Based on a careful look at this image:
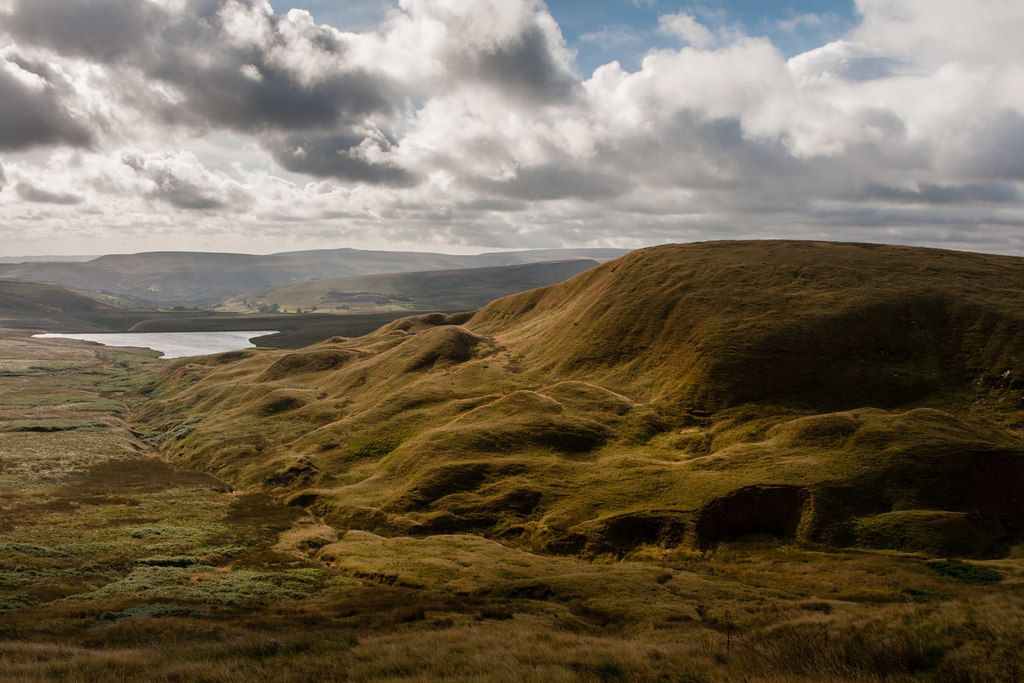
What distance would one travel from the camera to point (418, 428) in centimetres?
8012

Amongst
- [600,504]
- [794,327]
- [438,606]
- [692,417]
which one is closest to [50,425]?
[600,504]

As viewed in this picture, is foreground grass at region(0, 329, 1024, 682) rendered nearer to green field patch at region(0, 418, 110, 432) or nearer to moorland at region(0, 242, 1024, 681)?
moorland at region(0, 242, 1024, 681)

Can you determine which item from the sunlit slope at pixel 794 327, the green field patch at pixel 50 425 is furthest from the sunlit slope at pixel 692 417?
the green field patch at pixel 50 425

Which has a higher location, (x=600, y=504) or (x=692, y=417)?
(x=692, y=417)

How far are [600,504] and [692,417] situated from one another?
24730 mm

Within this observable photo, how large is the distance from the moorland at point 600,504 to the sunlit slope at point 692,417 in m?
0.42

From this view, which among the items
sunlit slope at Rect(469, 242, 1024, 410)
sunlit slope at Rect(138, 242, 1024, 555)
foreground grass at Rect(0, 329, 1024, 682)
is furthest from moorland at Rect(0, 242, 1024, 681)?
sunlit slope at Rect(469, 242, 1024, 410)

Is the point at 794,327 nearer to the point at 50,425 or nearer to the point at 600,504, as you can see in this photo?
the point at 600,504

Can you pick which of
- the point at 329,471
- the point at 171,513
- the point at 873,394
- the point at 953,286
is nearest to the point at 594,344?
the point at 873,394

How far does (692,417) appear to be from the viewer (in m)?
71.3

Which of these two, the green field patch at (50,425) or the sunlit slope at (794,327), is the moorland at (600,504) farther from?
the green field patch at (50,425)

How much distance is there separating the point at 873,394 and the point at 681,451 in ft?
92.2

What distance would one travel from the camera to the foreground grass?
64.3ft

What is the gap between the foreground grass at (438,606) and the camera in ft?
64.3
